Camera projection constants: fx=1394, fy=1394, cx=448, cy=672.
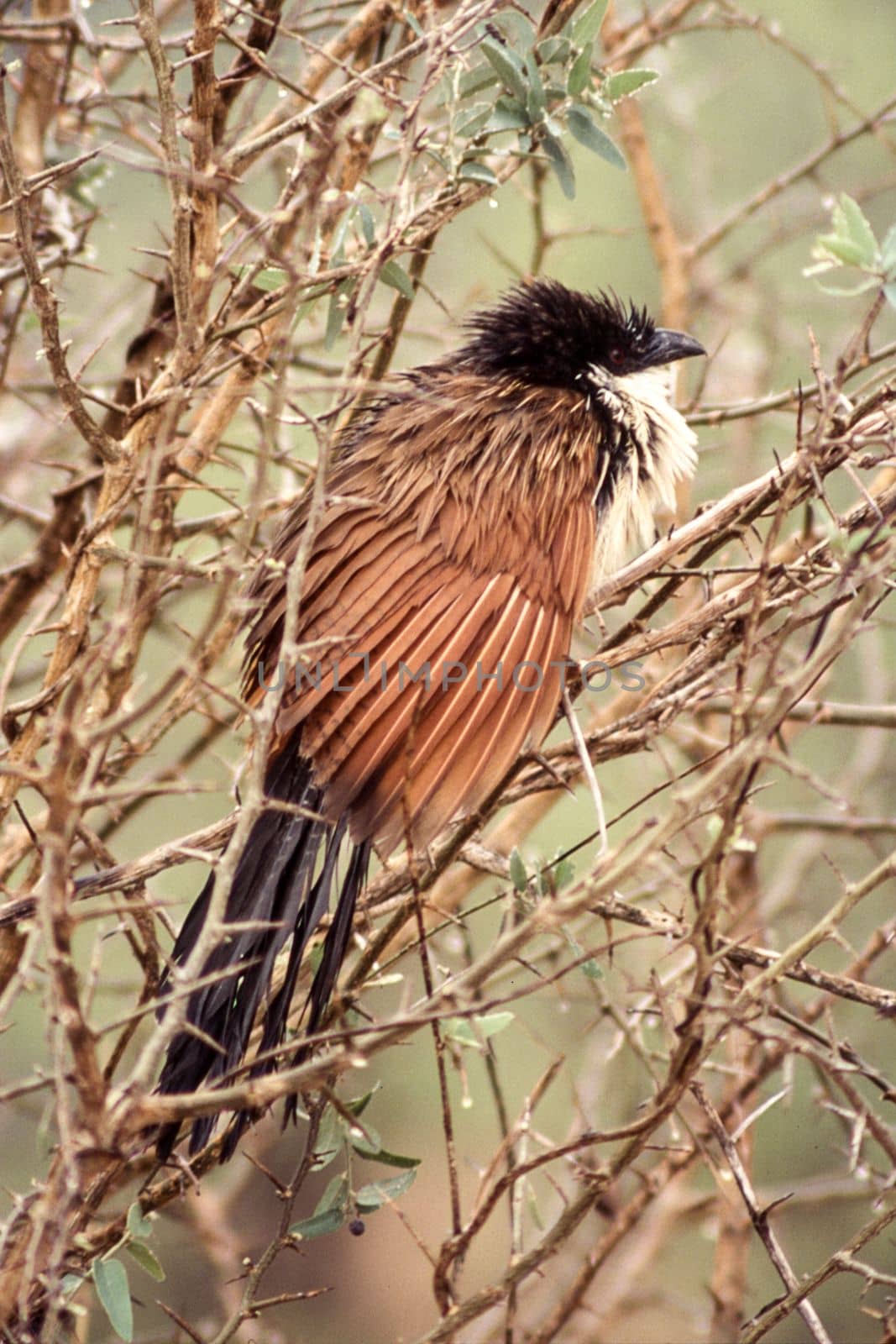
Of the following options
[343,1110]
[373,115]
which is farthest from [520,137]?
[343,1110]

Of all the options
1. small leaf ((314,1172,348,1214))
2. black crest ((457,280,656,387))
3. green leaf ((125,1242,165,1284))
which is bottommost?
small leaf ((314,1172,348,1214))

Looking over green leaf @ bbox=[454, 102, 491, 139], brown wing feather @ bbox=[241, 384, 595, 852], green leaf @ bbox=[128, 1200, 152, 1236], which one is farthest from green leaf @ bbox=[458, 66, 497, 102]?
green leaf @ bbox=[128, 1200, 152, 1236]

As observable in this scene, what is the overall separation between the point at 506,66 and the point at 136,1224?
4.71 ft

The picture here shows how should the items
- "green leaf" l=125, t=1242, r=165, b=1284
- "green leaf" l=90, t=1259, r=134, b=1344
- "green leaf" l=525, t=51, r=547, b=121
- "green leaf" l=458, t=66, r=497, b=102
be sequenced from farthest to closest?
"green leaf" l=458, t=66, r=497, b=102, "green leaf" l=525, t=51, r=547, b=121, "green leaf" l=125, t=1242, r=165, b=1284, "green leaf" l=90, t=1259, r=134, b=1344

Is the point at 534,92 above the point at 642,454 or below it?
above

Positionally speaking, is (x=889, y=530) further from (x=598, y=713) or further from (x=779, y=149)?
(x=779, y=149)

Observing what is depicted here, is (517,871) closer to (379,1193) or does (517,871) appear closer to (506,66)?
(379,1193)

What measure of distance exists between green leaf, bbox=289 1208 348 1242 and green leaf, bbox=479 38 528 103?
1388 millimetres

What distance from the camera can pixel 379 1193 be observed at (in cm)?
159

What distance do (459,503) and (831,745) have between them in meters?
3.39

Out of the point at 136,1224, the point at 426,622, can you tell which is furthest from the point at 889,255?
the point at 136,1224

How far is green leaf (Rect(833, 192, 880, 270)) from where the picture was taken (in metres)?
1.50

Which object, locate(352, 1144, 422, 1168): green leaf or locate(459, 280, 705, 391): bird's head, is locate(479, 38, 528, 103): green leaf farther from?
locate(352, 1144, 422, 1168): green leaf

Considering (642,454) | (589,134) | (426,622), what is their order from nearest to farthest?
(589,134) → (426,622) → (642,454)
